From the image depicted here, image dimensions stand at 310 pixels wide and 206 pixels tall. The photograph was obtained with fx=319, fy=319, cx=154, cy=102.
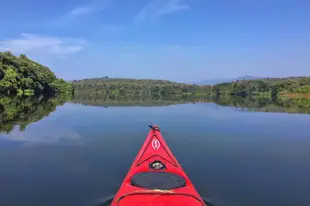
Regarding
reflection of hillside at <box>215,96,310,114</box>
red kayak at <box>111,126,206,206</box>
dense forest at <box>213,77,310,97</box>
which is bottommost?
reflection of hillside at <box>215,96,310,114</box>

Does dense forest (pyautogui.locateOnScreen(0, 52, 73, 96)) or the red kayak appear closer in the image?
the red kayak

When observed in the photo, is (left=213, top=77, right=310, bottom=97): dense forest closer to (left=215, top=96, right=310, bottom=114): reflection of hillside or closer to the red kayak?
(left=215, top=96, right=310, bottom=114): reflection of hillside

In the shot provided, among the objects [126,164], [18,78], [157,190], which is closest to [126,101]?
[18,78]

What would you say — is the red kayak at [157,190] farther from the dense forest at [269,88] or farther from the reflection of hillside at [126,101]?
the dense forest at [269,88]

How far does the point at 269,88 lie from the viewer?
147750mm

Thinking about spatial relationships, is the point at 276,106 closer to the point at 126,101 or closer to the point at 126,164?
the point at 126,101

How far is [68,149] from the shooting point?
16.4 m

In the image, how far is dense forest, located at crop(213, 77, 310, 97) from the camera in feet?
407

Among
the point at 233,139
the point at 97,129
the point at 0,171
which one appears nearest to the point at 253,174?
the point at 233,139

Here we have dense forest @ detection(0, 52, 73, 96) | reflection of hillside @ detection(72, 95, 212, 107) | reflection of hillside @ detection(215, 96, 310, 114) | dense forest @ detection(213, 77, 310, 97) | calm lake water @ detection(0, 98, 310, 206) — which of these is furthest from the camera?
dense forest @ detection(213, 77, 310, 97)

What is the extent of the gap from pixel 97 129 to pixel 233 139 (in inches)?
398

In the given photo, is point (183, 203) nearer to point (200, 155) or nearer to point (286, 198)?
point (286, 198)

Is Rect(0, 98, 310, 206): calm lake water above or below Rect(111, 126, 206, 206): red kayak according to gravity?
below

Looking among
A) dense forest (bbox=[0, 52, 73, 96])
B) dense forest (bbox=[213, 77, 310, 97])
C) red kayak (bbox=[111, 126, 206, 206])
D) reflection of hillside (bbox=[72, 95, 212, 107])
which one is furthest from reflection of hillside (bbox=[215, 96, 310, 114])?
dense forest (bbox=[213, 77, 310, 97])
